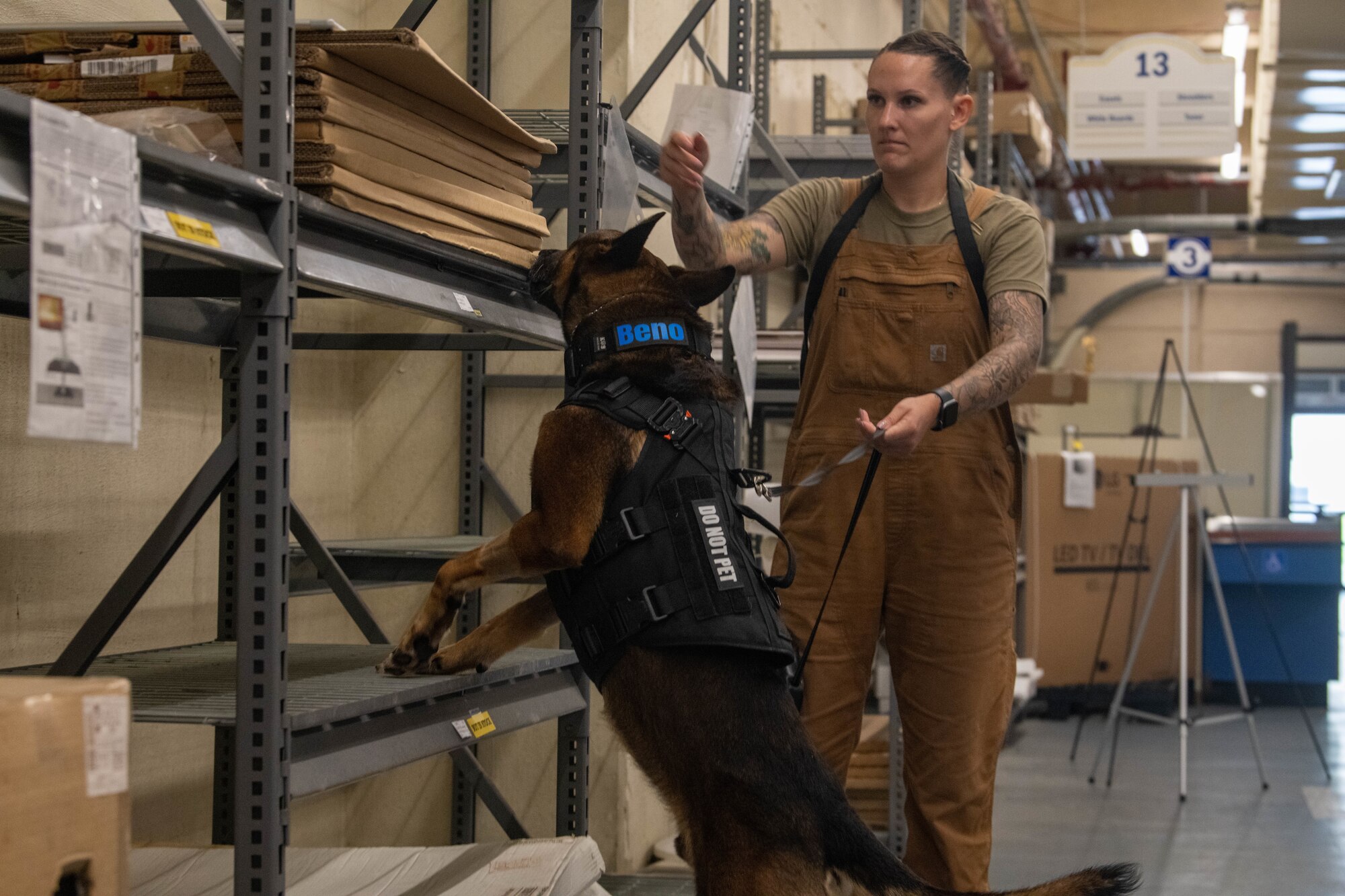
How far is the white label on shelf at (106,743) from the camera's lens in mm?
1218

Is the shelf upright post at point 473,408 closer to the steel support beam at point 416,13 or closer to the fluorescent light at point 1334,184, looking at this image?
the steel support beam at point 416,13

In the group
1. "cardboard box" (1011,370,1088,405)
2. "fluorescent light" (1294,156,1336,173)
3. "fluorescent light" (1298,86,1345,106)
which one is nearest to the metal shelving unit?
"cardboard box" (1011,370,1088,405)

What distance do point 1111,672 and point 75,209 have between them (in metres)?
7.86

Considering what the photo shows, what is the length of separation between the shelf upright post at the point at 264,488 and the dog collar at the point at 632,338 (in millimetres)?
525

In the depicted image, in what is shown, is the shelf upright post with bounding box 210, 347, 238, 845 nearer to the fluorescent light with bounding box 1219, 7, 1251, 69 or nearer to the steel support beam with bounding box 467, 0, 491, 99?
the steel support beam with bounding box 467, 0, 491, 99

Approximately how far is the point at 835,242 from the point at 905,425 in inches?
24.2

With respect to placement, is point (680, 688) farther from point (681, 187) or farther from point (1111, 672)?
point (1111, 672)

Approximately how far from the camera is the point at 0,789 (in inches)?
43.9

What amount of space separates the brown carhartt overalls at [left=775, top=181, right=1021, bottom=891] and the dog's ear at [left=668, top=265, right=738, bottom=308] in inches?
15.2

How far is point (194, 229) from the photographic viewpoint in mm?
1522

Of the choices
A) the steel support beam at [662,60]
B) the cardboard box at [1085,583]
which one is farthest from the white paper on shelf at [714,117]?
the cardboard box at [1085,583]

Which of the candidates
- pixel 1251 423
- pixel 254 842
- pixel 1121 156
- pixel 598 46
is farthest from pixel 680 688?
pixel 1251 423

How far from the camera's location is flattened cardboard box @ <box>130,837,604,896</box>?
229cm

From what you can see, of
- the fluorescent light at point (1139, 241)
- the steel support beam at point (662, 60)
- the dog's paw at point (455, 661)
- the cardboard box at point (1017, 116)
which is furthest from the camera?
the fluorescent light at point (1139, 241)
